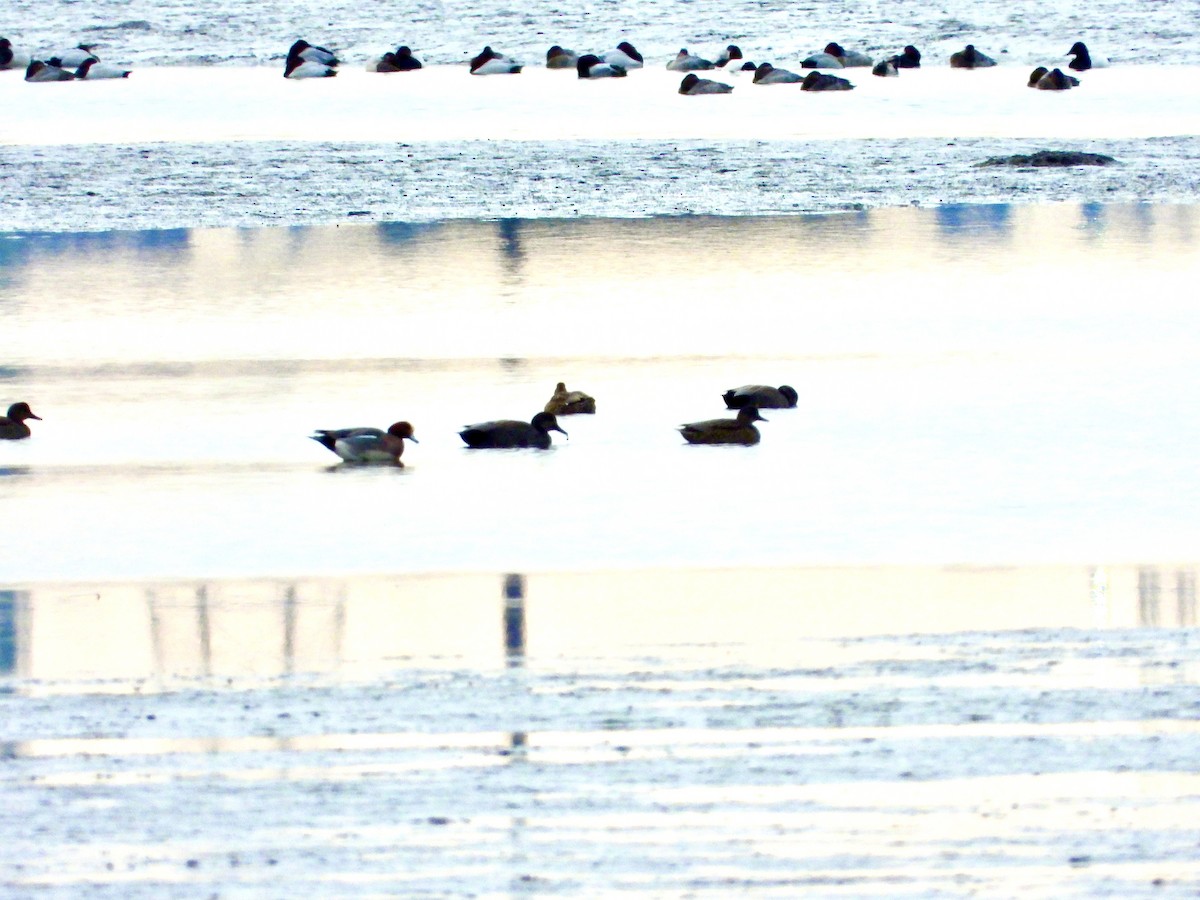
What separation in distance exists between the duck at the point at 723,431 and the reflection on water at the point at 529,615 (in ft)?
6.21

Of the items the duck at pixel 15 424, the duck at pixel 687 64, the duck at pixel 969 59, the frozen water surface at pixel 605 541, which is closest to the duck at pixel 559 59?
the duck at pixel 687 64

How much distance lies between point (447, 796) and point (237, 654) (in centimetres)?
117

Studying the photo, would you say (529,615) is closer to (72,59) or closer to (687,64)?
(687,64)

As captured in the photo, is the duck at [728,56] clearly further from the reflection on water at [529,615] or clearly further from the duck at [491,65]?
the reflection on water at [529,615]

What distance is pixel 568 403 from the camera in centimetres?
820

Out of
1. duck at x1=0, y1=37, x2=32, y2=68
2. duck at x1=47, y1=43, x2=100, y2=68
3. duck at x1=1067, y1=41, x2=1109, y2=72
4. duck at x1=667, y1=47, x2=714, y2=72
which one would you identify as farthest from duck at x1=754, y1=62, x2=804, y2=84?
duck at x1=0, y1=37, x2=32, y2=68

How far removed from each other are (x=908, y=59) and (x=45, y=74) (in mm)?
9049

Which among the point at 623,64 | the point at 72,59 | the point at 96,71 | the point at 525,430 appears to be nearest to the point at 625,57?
the point at 623,64

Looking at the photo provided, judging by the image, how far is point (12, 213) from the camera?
1545 cm

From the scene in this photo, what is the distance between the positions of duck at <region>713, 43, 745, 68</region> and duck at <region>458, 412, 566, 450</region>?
17150 mm

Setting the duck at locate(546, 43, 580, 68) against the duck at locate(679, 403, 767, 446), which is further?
the duck at locate(546, 43, 580, 68)

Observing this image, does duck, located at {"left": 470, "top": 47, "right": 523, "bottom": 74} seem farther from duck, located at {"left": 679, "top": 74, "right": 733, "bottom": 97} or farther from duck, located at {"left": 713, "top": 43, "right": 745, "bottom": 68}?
duck, located at {"left": 679, "top": 74, "right": 733, "bottom": 97}

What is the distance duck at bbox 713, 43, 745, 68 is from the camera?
24.5 meters

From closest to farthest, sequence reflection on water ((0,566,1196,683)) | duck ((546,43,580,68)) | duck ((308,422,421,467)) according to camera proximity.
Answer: reflection on water ((0,566,1196,683)) → duck ((308,422,421,467)) → duck ((546,43,580,68))
